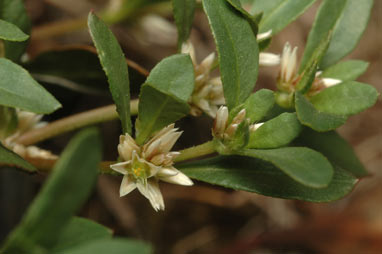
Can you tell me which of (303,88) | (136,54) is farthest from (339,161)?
(136,54)

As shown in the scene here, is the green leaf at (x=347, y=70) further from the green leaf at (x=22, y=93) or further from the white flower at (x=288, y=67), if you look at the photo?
the green leaf at (x=22, y=93)

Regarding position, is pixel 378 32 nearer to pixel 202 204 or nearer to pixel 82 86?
pixel 202 204

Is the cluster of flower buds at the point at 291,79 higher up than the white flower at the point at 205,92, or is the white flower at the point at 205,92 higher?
the cluster of flower buds at the point at 291,79

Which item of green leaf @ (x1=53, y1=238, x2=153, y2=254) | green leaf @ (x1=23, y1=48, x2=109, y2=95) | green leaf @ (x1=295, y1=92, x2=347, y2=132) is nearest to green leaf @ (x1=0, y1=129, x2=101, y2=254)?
green leaf @ (x1=53, y1=238, x2=153, y2=254)

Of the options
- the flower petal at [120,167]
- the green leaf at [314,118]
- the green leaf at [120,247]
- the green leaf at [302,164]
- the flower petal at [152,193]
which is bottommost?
the flower petal at [152,193]

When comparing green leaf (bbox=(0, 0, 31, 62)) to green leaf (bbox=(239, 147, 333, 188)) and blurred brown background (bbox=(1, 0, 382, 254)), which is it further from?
blurred brown background (bbox=(1, 0, 382, 254))

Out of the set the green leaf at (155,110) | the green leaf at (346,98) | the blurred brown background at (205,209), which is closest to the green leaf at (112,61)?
the green leaf at (155,110)

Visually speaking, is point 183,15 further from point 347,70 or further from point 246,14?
point 347,70
